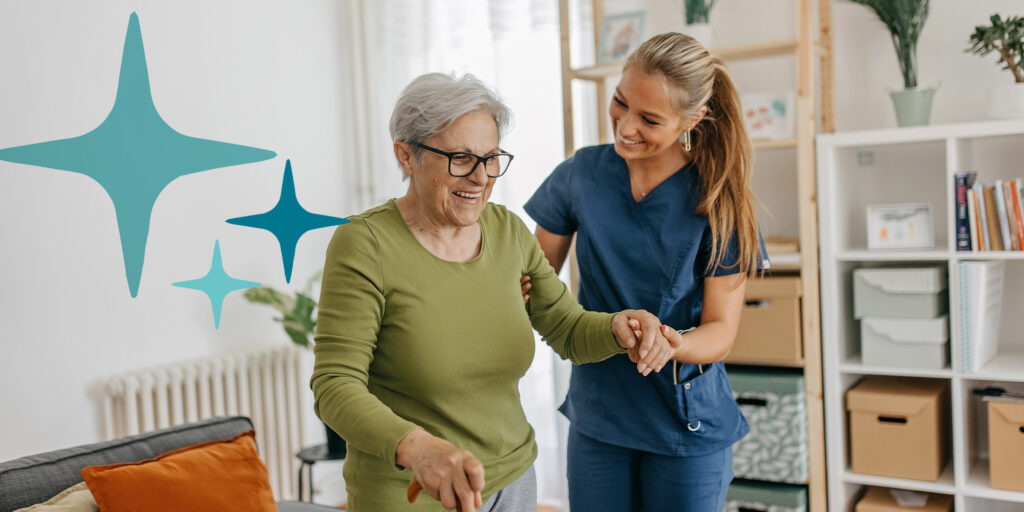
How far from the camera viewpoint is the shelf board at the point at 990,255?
95.7 inches

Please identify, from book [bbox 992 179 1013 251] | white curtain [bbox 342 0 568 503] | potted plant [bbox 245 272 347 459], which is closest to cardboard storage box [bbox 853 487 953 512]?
book [bbox 992 179 1013 251]

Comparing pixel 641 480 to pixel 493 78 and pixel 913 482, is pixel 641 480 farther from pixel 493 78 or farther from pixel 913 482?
pixel 493 78

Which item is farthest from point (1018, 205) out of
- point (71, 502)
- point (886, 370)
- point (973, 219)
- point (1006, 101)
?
point (71, 502)

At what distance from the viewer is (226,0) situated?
10.3 feet

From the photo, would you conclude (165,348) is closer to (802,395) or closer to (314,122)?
(314,122)

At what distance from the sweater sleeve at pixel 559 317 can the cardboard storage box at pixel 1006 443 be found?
1.63m

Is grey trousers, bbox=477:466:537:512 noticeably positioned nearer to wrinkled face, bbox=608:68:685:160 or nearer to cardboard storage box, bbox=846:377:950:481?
wrinkled face, bbox=608:68:685:160

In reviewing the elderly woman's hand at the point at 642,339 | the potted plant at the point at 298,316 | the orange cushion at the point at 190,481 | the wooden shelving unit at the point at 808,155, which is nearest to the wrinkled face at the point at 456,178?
the elderly woman's hand at the point at 642,339

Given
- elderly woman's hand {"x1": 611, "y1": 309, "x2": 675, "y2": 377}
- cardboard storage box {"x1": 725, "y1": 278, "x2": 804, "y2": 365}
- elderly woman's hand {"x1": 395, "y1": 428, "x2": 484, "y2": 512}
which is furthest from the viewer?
cardboard storage box {"x1": 725, "y1": 278, "x2": 804, "y2": 365}

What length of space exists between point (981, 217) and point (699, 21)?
3.40 feet

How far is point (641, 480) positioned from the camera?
1769mm

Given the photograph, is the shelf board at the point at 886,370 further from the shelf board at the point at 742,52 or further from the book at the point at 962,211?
the shelf board at the point at 742,52

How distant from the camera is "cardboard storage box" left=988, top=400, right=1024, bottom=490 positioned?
2.46 m

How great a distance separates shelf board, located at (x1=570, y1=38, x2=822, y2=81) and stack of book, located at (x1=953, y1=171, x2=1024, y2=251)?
620 millimetres
